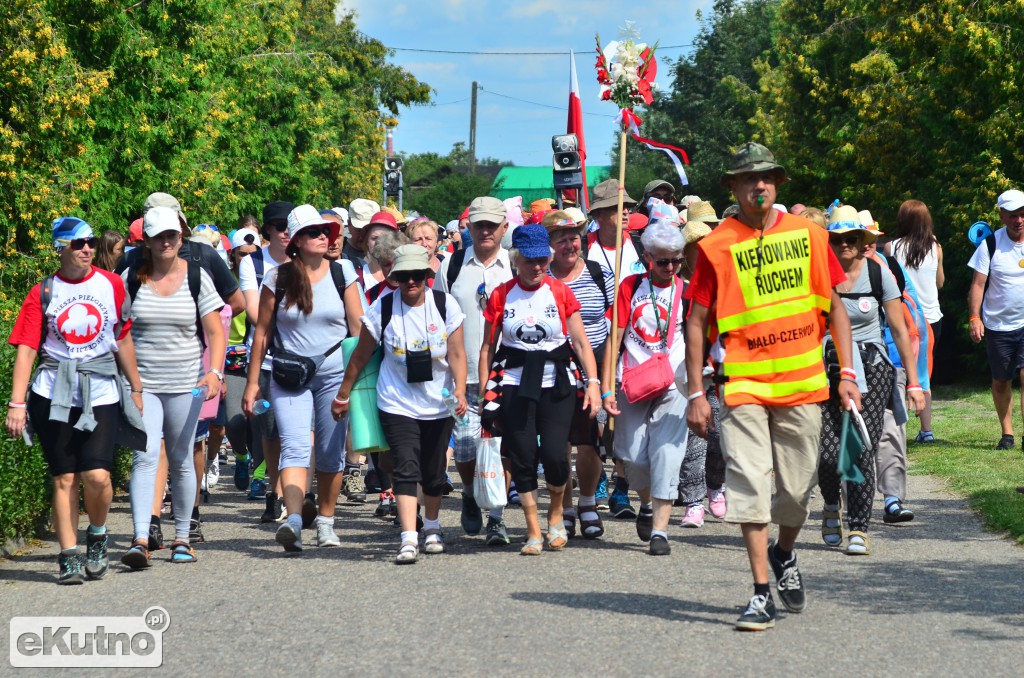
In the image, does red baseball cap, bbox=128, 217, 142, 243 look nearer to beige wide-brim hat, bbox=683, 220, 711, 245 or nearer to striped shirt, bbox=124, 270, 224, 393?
striped shirt, bbox=124, 270, 224, 393

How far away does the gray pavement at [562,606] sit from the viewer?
600 centimetres

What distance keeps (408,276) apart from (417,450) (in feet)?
3.31

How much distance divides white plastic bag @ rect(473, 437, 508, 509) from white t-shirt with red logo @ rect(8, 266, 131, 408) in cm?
208

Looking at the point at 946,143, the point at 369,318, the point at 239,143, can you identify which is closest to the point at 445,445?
the point at 369,318

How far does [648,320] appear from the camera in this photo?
30.0ft

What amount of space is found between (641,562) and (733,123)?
184ft

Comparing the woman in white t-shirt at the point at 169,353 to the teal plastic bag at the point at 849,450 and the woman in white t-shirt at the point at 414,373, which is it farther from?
the teal plastic bag at the point at 849,450

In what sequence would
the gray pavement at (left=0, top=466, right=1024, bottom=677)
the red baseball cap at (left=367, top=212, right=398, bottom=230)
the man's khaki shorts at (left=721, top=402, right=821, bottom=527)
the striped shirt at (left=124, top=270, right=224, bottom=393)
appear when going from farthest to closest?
the red baseball cap at (left=367, top=212, right=398, bottom=230)
the striped shirt at (left=124, top=270, right=224, bottom=393)
the man's khaki shorts at (left=721, top=402, right=821, bottom=527)
the gray pavement at (left=0, top=466, right=1024, bottom=677)

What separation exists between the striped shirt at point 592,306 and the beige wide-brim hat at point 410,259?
1.35 m

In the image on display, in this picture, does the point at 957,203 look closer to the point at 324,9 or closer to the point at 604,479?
the point at 604,479

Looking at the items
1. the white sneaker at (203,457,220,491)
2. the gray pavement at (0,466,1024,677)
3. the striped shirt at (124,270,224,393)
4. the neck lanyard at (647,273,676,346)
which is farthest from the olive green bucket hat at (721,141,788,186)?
the white sneaker at (203,457,220,491)

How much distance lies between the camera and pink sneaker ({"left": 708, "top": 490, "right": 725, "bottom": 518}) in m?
10.2

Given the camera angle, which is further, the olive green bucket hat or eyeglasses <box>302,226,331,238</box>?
eyeglasses <box>302,226,331,238</box>

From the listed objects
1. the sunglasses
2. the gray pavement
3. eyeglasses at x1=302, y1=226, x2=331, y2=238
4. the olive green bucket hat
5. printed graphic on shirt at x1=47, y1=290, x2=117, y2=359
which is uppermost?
the olive green bucket hat
